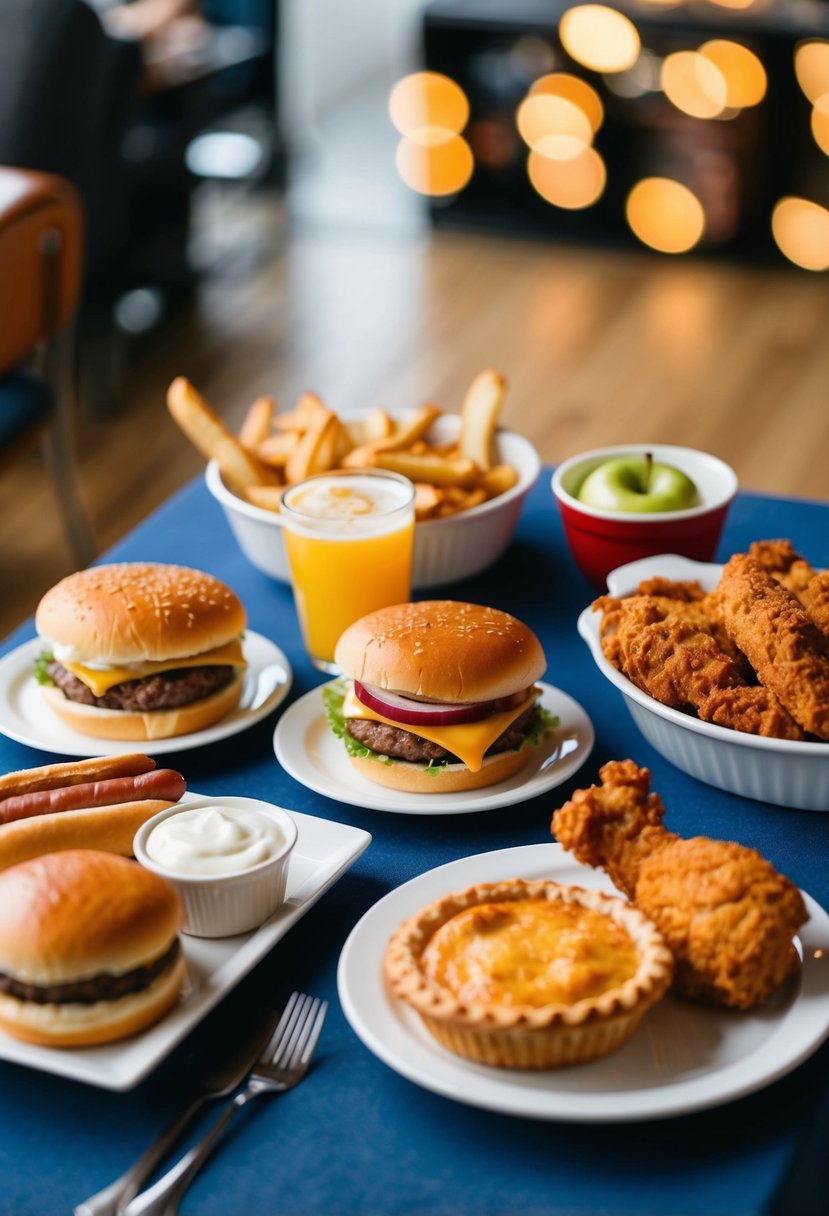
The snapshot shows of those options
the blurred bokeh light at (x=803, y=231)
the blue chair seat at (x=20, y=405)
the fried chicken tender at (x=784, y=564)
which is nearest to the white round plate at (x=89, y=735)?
the fried chicken tender at (x=784, y=564)

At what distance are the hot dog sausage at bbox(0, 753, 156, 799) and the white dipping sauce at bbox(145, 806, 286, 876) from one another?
10cm

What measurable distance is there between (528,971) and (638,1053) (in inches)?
3.7

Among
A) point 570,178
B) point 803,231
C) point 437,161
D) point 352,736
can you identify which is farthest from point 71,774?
point 437,161

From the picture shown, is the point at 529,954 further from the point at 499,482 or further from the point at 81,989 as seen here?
the point at 499,482

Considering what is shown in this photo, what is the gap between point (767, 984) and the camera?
3.02 feet

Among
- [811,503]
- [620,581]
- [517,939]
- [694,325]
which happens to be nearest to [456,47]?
[694,325]

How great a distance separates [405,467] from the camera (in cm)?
164

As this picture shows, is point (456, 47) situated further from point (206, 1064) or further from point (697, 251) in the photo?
point (206, 1064)

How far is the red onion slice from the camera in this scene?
48.4 inches

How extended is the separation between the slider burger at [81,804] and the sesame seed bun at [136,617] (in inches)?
7.5

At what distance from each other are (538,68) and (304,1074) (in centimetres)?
536

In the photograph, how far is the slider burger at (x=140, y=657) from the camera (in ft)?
4.38

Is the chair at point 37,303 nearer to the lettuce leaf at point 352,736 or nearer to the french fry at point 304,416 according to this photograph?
the french fry at point 304,416

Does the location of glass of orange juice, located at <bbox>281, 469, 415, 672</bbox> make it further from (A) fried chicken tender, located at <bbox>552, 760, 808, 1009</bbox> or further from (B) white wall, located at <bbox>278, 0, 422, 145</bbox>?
(B) white wall, located at <bbox>278, 0, 422, 145</bbox>
